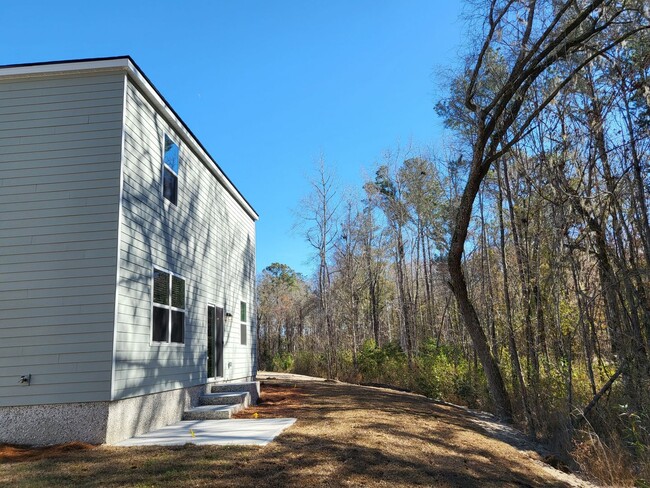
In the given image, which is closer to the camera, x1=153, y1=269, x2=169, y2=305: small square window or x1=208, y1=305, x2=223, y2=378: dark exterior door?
x1=153, y1=269, x2=169, y2=305: small square window

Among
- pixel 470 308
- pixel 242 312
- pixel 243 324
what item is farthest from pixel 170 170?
pixel 470 308

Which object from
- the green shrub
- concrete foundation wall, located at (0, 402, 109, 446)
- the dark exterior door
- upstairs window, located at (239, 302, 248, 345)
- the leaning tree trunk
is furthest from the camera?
the green shrub

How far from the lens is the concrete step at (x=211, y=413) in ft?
24.7

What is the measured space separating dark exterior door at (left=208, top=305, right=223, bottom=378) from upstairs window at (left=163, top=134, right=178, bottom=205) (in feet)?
9.28

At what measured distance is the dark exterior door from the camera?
9.60 m

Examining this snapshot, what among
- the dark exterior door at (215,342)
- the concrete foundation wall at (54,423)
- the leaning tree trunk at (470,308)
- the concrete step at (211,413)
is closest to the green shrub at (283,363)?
the dark exterior door at (215,342)

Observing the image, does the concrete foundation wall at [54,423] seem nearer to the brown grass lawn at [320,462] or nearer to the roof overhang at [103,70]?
the brown grass lawn at [320,462]

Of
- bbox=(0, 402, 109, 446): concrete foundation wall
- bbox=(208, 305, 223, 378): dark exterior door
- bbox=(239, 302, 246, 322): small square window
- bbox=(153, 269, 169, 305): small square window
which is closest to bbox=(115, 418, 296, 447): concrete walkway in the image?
bbox=(0, 402, 109, 446): concrete foundation wall

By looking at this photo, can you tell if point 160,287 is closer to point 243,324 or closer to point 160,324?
point 160,324

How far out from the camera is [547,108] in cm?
746

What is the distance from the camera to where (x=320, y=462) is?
4559 mm

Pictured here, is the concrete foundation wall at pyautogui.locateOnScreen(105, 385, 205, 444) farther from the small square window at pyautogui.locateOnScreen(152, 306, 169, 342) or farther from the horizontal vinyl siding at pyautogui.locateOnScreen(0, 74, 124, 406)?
the small square window at pyautogui.locateOnScreen(152, 306, 169, 342)

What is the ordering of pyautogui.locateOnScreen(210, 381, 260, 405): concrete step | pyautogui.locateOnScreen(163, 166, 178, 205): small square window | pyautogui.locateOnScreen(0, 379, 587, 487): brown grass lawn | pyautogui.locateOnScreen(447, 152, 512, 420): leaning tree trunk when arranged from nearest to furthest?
pyautogui.locateOnScreen(0, 379, 587, 487): brown grass lawn < pyautogui.locateOnScreen(163, 166, 178, 205): small square window < pyautogui.locateOnScreen(447, 152, 512, 420): leaning tree trunk < pyautogui.locateOnScreen(210, 381, 260, 405): concrete step

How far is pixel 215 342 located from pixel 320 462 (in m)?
5.85
